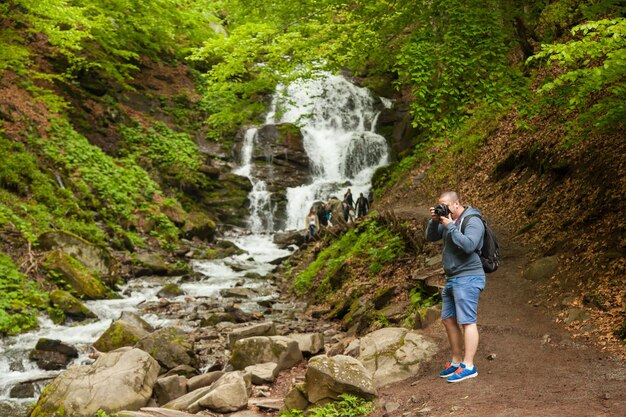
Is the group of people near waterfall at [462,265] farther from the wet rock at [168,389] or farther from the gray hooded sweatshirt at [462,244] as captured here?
the wet rock at [168,389]

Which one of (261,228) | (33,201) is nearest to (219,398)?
(33,201)

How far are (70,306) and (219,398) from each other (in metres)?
6.96

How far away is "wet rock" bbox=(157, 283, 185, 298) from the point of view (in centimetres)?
1484

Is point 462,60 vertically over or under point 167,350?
over

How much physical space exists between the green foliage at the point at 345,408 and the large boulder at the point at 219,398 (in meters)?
1.24

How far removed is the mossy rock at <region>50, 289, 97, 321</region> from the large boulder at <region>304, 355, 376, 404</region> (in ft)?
26.6

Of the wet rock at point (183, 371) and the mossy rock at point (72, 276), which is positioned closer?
the wet rock at point (183, 371)

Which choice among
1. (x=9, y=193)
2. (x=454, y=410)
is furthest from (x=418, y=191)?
(x=454, y=410)

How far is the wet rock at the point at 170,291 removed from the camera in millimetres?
14841

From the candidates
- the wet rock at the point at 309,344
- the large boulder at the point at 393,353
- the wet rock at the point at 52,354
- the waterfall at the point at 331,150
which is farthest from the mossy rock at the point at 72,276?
the waterfall at the point at 331,150

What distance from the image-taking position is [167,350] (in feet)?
29.9

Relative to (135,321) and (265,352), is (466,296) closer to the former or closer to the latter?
(265,352)

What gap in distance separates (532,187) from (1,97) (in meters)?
17.9

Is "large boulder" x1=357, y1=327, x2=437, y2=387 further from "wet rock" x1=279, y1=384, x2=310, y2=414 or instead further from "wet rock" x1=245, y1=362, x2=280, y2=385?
"wet rock" x1=245, y1=362, x2=280, y2=385
